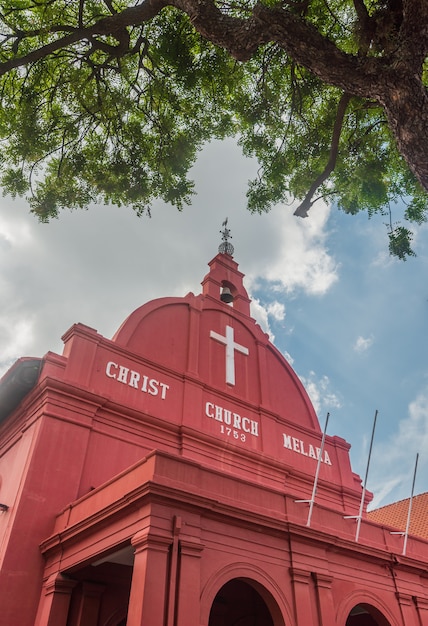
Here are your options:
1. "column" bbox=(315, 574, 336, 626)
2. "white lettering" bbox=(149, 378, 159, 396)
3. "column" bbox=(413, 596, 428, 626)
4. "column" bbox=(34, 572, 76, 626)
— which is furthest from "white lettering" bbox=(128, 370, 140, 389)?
"column" bbox=(413, 596, 428, 626)

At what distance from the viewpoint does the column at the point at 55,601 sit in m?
7.81

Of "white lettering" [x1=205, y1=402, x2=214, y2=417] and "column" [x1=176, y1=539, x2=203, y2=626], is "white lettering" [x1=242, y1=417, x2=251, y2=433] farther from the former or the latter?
"column" [x1=176, y1=539, x2=203, y2=626]

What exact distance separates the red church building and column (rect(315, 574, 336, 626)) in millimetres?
28

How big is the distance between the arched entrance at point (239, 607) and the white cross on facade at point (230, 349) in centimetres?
516

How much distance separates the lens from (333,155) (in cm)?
805

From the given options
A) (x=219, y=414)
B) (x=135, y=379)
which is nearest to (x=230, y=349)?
(x=219, y=414)

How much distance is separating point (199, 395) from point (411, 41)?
945 centimetres

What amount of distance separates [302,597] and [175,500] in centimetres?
288

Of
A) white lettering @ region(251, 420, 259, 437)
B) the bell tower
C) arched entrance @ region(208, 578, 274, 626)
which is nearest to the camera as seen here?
arched entrance @ region(208, 578, 274, 626)

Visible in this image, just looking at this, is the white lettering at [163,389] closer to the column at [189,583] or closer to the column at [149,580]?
the column at [189,583]

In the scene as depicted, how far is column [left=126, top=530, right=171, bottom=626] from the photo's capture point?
6.04m

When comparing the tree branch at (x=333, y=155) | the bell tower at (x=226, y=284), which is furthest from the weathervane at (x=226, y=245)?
the tree branch at (x=333, y=155)

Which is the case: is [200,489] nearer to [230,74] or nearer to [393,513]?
[230,74]

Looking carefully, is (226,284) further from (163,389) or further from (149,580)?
(149,580)
